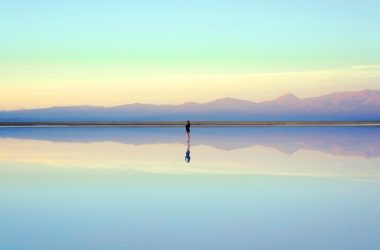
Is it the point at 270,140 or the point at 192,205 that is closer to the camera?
the point at 192,205

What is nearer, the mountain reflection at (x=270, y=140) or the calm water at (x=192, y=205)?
the calm water at (x=192, y=205)

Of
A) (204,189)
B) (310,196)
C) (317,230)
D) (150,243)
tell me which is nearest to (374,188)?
(310,196)

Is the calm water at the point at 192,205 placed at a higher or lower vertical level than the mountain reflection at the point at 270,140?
lower

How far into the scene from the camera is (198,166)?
17203 millimetres

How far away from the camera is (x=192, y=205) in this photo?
1047 centimetres

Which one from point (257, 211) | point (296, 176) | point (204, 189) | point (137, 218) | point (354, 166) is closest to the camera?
point (137, 218)

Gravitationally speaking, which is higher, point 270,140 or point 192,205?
point 270,140

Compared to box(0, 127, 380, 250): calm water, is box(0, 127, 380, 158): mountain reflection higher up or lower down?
higher up

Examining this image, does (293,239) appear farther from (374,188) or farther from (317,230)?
(374,188)

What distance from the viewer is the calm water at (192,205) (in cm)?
777

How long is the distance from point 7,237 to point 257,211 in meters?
4.19

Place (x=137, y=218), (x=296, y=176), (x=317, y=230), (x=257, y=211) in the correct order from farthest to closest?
(x=296, y=176)
(x=257, y=211)
(x=137, y=218)
(x=317, y=230)

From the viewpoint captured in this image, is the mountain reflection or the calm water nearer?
the calm water

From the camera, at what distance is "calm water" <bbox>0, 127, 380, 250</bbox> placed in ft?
25.5
